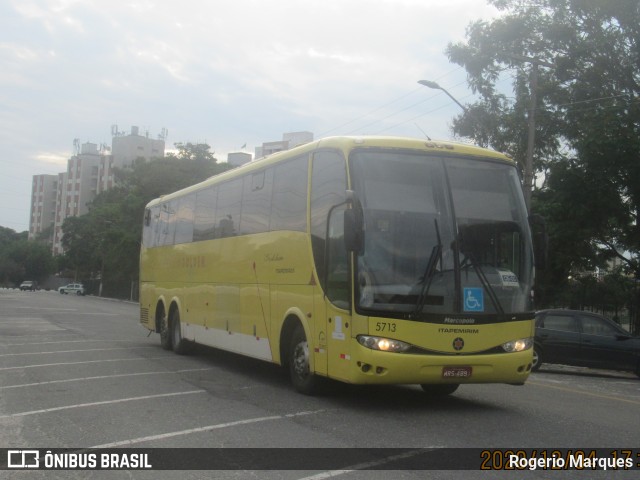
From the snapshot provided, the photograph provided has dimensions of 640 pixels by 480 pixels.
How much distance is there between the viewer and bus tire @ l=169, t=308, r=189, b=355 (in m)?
16.7

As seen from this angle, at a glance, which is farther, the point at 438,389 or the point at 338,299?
the point at 438,389

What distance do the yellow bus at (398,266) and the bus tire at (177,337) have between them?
Result: 17.5 feet

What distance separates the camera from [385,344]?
8.95 metres

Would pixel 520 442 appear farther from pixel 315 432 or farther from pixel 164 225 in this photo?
pixel 164 225

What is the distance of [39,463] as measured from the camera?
6586 millimetres

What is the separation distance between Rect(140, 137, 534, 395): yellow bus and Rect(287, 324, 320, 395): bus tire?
0.09 ft

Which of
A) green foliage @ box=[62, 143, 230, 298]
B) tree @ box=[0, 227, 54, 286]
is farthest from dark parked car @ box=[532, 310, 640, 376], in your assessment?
tree @ box=[0, 227, 54, 286]

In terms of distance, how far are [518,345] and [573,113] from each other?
17.6m

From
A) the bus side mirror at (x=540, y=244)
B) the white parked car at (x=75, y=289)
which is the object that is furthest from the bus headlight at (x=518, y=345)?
the white parked car at (x=75, y=289)

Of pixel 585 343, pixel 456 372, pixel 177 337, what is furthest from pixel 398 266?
pixel 585 343

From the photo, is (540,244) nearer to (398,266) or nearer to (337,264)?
(398,266)

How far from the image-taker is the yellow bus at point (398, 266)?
9.01 m

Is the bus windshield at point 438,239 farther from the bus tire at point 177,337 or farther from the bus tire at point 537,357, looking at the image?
the bus tire at point 177,337

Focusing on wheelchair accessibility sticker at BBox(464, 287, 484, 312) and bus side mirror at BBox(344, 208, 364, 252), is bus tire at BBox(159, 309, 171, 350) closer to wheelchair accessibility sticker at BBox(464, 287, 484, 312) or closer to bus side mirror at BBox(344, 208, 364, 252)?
bus side mirror at BBox(344, 208, 364, 252)
